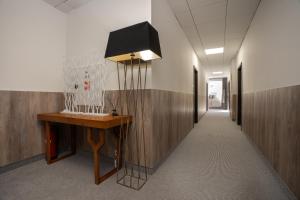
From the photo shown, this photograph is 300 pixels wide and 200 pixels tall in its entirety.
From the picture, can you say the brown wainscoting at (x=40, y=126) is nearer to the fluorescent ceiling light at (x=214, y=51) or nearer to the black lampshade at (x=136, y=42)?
the black lampshade at (x=136, y=42)

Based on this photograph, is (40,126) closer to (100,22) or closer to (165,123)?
(100,22)

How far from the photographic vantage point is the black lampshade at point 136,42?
1.59m

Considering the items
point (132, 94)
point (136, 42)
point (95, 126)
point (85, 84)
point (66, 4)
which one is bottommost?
point (95, 126)

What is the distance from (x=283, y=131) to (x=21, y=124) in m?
3.51

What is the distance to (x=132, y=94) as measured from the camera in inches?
80.8

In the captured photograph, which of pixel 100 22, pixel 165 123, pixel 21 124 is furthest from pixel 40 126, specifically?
pixel 165 123

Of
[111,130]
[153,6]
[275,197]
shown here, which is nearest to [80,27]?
[153,6]

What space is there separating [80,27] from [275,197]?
3.52 meters

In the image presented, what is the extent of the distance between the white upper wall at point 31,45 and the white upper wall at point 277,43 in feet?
11.0

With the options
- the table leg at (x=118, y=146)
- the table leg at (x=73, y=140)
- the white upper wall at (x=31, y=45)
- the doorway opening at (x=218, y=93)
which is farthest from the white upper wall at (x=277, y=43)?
the doorway opening at (x=218, y=93)

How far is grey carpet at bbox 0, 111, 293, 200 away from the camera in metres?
1.54

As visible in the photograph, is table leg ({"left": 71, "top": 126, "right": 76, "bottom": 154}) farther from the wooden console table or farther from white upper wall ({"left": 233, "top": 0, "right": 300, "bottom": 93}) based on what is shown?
white upper wall ({"left": 233, "top": 0, "right": 300, "bottom": 93})

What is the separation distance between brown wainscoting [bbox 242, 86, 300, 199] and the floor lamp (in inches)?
60.4

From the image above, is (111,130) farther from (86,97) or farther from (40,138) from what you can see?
(40,138)
